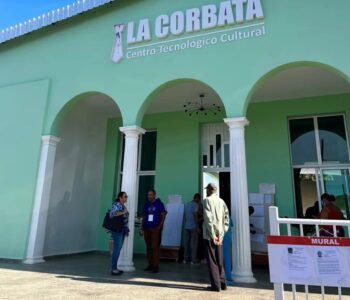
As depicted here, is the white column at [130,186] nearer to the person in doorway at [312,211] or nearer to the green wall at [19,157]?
the green wall at [19,157]

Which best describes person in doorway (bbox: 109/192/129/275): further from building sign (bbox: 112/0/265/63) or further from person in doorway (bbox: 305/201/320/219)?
person in doorway (bbox: 305/201/320/219)

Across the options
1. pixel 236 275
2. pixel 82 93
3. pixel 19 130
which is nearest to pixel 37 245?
pixel 19 130

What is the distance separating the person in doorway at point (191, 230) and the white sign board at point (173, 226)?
472 mm

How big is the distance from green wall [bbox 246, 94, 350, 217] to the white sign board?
7.01 feet

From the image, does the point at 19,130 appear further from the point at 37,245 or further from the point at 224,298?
the point at 224,298

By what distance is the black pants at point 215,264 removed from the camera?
502 cm

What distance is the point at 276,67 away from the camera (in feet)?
20.7

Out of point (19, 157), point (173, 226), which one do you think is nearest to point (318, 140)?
point (173, 226)

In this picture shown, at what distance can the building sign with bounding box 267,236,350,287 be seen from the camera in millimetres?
2971

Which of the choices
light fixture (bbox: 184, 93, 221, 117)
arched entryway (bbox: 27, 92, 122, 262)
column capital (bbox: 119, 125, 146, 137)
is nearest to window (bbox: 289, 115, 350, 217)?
light fixture (bbox: 184, 93, 221, 117)

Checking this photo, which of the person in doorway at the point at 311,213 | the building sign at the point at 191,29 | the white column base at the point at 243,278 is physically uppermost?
the building sign at the point at 191,29

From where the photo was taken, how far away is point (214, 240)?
200 inches

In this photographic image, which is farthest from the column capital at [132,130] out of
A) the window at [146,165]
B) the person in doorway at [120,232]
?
the window at [146,165]

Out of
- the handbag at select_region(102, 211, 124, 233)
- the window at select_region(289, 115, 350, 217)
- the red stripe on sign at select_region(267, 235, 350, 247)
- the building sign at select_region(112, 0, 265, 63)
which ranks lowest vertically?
the red stripe on sign at select_region(267, 235, 350, 247)
